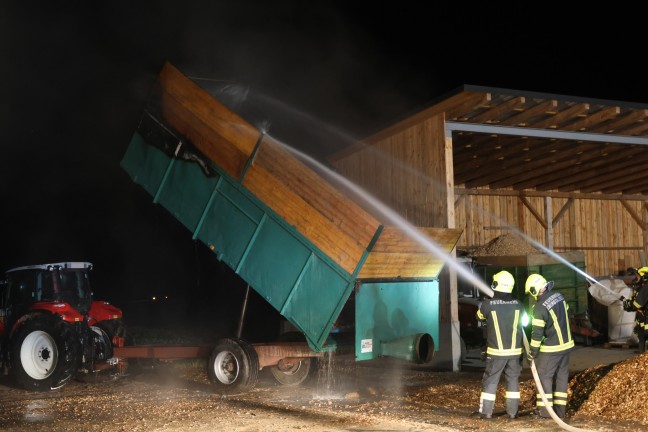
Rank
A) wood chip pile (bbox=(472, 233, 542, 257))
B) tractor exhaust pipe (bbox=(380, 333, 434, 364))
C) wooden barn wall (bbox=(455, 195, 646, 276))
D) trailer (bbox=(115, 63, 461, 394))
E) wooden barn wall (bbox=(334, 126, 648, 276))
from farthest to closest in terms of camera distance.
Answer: wooden barn wall (bbox=(455, 195, 646, 276)) < wood chip pile (bbox=(472, 233, 542, 257)) < wooden barn wall (bbox=(334, 126, 648, 276)) < tractor exhaust pipe (bbox=(380, 333, 434, 364)) < trailer (bbox=(115, 63, 461, 394))

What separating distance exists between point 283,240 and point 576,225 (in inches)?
570

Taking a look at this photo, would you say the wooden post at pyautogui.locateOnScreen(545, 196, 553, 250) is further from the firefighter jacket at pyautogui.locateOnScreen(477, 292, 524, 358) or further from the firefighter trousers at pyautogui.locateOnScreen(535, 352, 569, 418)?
the firefighter jacket at pyautogui.locateOnScreen(477, 292, 524, 358)

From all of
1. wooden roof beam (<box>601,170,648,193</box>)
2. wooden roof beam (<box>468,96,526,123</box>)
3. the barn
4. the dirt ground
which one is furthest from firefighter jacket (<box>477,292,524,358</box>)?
wooden roof beam (<box>601,170,648,193</box>)

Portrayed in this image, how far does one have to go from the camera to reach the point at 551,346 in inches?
331

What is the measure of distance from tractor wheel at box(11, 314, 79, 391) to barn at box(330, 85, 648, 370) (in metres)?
6.55

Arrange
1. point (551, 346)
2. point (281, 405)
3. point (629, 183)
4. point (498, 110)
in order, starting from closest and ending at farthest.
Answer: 1. point (551, 346)
2. point (281, 405)
3. point (498, 110)
4. point (629, 183)

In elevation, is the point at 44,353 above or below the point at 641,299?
below

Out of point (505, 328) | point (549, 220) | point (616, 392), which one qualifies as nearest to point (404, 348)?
point (505, 328)

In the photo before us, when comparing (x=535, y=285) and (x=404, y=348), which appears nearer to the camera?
(x=535, y=285)

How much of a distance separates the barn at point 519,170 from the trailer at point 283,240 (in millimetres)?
3025

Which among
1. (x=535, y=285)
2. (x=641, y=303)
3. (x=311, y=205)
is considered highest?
(x=311, y=205)

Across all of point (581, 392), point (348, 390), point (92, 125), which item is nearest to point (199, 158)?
point (348, 390)

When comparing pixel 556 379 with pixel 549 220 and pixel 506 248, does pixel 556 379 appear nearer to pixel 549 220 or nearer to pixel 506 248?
pixel 506 248

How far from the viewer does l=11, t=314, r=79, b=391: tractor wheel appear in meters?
10.9
